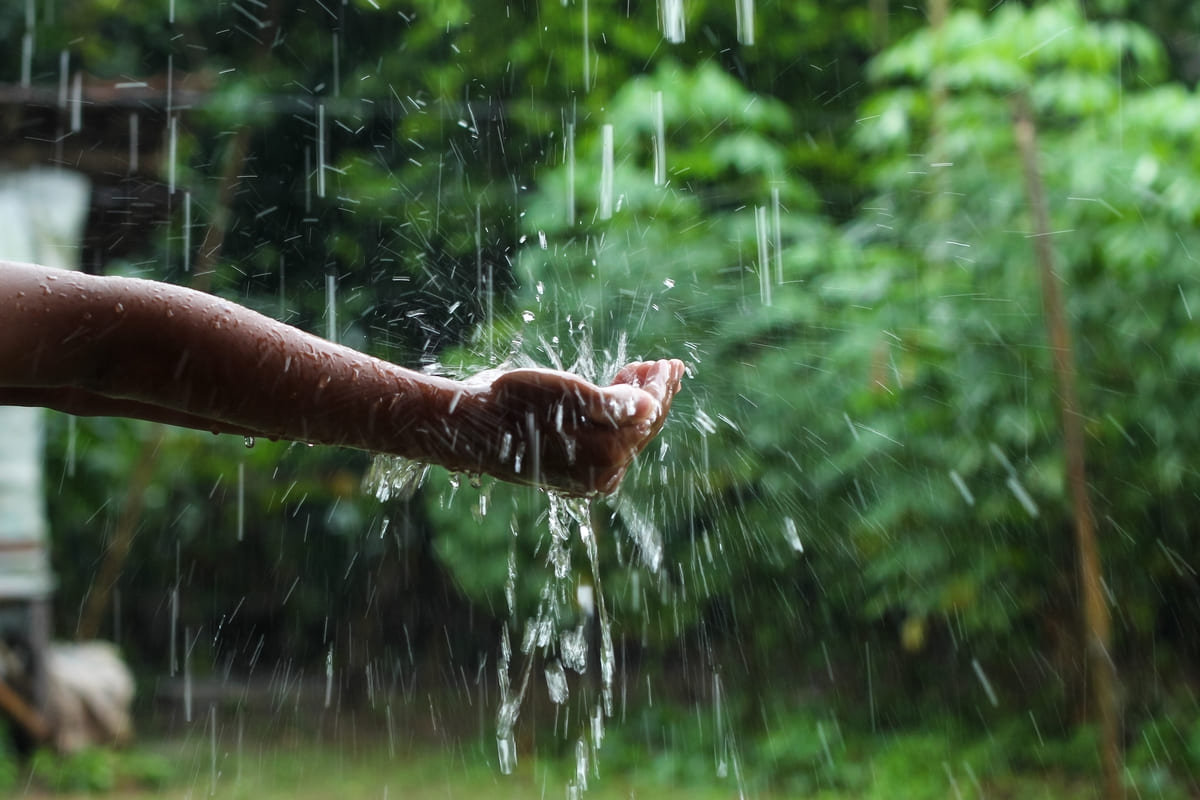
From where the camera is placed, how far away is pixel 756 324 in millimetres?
4355

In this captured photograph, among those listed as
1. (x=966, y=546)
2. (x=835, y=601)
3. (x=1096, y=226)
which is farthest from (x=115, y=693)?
(x=1096, y=226)

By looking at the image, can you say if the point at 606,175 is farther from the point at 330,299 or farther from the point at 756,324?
the point at 330,299

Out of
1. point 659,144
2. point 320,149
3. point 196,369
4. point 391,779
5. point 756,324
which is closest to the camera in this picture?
point 196,369

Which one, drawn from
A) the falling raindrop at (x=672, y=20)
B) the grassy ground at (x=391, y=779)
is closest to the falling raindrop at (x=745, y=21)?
the falling raindrop at (x=672, y=20)

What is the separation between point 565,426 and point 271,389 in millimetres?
295

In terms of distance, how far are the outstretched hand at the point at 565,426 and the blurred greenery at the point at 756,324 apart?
2.65 m

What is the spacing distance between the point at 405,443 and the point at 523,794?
3.84 meters

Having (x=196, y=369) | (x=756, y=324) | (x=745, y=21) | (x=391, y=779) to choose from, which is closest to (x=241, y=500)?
(x=391, y=779)

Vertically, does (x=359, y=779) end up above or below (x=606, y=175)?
below

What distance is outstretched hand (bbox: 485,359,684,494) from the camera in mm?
1239

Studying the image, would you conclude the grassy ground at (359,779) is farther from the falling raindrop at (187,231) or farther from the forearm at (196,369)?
the forearm at (196,369)

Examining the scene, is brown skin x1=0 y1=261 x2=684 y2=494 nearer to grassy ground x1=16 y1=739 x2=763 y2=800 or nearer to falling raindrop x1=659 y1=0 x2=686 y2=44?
grassy ground x1=16 y1=739 x2=763 y2=800

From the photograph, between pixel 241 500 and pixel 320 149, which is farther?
pixel 241 500

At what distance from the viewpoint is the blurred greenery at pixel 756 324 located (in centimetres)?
403
